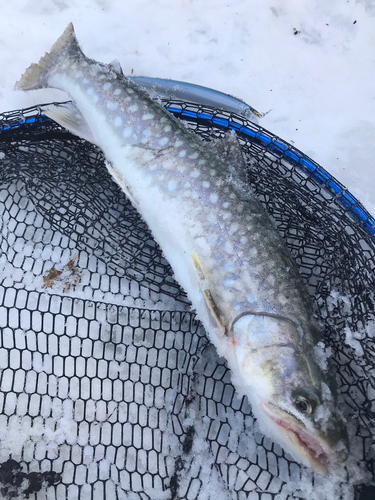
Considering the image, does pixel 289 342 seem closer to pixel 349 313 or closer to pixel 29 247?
pixel 349 313

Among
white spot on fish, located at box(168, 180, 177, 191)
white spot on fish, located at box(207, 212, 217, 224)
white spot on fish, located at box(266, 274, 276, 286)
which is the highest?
white spot on fish, located at box(168, 180, 177, 191)

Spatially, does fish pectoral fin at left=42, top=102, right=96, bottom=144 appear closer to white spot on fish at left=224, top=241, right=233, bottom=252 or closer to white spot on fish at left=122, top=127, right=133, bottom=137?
white spot on fish at left=122, top=127, right=133, bottom=137

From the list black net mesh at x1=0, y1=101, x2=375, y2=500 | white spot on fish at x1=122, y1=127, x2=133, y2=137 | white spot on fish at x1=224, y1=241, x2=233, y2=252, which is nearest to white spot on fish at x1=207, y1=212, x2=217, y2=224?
white spot on fish at x1=224, y1=241, x2=233, y2=252

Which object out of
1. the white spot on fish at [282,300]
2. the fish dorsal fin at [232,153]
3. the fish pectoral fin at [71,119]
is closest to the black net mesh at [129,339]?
the fish pectoral fin at [71,119]

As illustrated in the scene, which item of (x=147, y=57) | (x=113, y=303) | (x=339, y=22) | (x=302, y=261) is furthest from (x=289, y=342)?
(x=339, y=22)

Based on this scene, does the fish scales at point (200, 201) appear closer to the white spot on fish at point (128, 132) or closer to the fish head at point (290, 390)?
the white spot on fish at point (128, 132)

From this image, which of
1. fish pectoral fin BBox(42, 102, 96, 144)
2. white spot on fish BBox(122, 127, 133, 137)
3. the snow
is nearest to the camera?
white spot on fish BBox(122, 127, 133, 137)

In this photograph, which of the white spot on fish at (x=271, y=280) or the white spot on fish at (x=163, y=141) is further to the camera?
the white spot on fish at (x=163, y=141)
